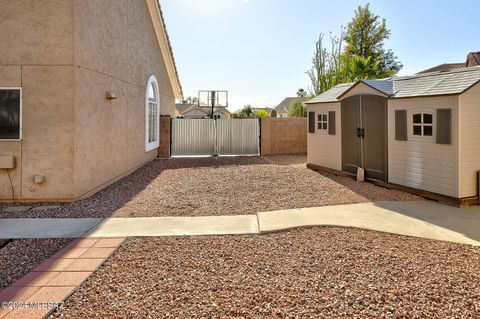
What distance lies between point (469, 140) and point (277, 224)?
15.9 ft

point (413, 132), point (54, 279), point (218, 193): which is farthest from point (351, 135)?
point (54, 279)

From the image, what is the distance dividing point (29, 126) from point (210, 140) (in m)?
9.77

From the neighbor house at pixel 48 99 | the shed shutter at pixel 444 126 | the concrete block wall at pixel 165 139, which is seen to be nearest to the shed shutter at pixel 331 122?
the shed shutter at pixel 444 126

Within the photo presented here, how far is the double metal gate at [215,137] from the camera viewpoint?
53.2 feet

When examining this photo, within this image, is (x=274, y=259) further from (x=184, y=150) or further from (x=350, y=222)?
(x=184, y=150)

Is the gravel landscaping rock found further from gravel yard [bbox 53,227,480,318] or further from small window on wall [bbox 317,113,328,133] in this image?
small window on wall [bbox 317,113,328,133]

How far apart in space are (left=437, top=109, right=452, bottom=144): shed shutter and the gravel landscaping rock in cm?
772

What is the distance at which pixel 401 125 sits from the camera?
8.32 m

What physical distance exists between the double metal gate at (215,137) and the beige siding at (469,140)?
10.5 metres

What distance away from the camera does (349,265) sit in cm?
402

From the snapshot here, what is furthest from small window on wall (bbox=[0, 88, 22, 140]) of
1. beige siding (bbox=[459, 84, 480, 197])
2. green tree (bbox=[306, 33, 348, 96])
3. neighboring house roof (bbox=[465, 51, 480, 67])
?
neighboring house roof (bbox=[465, 51, 480, 67])

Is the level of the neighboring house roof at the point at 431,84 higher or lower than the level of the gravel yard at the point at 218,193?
higher

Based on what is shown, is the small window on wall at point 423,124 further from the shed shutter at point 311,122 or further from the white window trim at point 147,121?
the white window trim at point 147,121

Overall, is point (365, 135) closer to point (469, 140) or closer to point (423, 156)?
point (423, 156)
